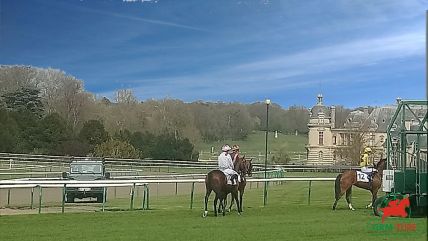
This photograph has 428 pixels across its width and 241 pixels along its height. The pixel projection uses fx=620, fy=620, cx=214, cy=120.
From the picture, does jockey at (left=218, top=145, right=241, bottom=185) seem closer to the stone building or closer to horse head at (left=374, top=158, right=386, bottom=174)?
horse head at (left=374, top=158, right=386, bottom=174)

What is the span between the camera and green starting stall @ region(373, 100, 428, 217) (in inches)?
527

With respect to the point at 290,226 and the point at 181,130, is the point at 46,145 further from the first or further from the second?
the point at 290,226

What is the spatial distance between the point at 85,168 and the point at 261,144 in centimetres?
2011

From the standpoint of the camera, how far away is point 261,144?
43.7 m

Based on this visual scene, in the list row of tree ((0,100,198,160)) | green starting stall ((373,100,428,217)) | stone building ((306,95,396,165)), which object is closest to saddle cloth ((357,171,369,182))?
green starting stall ((373,100,428,217))

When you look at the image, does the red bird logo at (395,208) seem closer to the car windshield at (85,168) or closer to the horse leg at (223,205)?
the horse leg at (223,205)

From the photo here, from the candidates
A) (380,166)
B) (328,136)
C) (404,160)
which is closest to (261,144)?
(328,136)

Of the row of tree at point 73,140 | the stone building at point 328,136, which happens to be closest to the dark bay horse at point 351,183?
the stone building at point 328,136

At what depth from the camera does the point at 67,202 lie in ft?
69.9

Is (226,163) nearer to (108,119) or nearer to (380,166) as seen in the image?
(380,166)

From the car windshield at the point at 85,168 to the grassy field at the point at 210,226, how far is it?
778cm

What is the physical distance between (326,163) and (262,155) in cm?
765

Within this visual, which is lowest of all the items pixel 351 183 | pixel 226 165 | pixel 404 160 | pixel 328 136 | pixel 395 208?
pixel 395 208

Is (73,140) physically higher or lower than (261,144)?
higher
